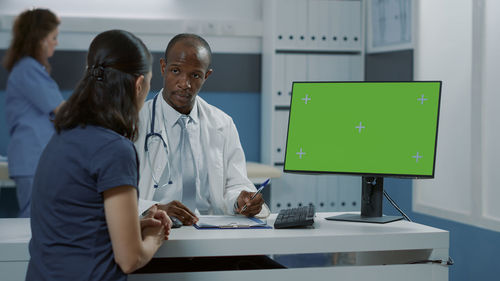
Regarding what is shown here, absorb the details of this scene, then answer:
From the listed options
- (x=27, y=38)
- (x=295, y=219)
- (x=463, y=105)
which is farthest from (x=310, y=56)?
(x=295, y=219)

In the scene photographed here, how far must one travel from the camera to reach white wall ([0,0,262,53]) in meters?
3.44

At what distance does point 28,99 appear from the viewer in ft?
9.52

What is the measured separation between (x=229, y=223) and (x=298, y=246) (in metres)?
0.23

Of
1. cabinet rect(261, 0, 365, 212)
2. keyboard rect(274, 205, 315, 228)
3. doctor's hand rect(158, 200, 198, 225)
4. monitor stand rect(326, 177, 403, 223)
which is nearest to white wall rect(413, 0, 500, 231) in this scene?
cabinet rect(261, 0, 365, 212)

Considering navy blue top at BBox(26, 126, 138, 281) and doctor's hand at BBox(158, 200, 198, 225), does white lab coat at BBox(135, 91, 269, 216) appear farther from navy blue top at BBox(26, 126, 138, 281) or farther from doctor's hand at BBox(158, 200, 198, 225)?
navy blue top at BBox(26, 126, 138, 281)

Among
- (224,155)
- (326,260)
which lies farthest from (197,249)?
(326,260)

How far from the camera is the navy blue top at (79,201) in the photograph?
113 centimetres

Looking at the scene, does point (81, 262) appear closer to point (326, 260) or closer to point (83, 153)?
point (83, 153)

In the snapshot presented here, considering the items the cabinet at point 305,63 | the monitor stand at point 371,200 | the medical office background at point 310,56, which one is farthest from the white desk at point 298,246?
the cabinet at point 305,63

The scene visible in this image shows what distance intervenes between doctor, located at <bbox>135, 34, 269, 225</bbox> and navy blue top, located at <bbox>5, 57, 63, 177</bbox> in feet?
3.84

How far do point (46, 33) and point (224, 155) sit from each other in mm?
1473

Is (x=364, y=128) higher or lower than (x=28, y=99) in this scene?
lower

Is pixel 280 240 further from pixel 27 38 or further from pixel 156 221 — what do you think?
pixel 27 38

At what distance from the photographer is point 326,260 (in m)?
3.59
